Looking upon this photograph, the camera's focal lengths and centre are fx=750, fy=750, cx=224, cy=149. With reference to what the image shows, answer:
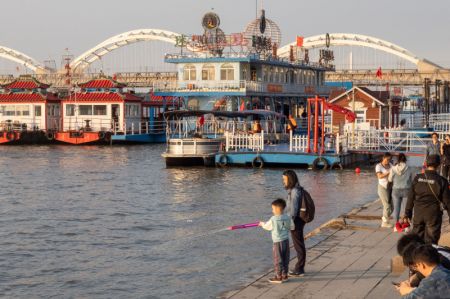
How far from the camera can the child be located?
12.0 meters

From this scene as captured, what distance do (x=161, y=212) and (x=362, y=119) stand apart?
33000 mm

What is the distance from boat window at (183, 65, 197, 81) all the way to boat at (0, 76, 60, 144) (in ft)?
39.5

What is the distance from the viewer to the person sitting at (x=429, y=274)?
259 inches

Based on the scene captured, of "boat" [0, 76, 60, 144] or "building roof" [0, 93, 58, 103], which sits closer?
"boat" [0, 76, 60, 144]

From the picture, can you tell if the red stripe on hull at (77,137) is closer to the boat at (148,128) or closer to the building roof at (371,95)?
the boat at (148,128)

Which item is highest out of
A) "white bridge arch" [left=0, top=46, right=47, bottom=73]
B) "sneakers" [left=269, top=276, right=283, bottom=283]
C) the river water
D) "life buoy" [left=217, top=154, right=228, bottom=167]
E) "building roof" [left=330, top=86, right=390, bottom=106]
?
"white bridge arch" [left=0, top=46, right=47, bottom=73]

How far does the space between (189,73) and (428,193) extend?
167 ft

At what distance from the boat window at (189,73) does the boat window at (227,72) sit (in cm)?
237

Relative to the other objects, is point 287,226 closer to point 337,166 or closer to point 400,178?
point 400,178

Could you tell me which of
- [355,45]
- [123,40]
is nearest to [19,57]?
[123,40]

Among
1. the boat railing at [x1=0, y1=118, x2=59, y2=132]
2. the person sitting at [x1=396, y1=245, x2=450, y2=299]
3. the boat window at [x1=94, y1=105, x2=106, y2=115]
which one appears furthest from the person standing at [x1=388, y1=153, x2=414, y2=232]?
the boat railing at [x1=0, y1=118, x2=59, y2=132]

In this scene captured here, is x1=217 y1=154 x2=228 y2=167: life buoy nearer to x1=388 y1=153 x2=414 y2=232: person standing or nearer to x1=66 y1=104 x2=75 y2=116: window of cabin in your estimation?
x1=388 y1=153 x2=414 y2=232: person standing

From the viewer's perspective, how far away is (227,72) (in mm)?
60406

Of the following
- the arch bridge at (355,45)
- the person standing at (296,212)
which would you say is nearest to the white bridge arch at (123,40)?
the arch bridge at (355,45)
